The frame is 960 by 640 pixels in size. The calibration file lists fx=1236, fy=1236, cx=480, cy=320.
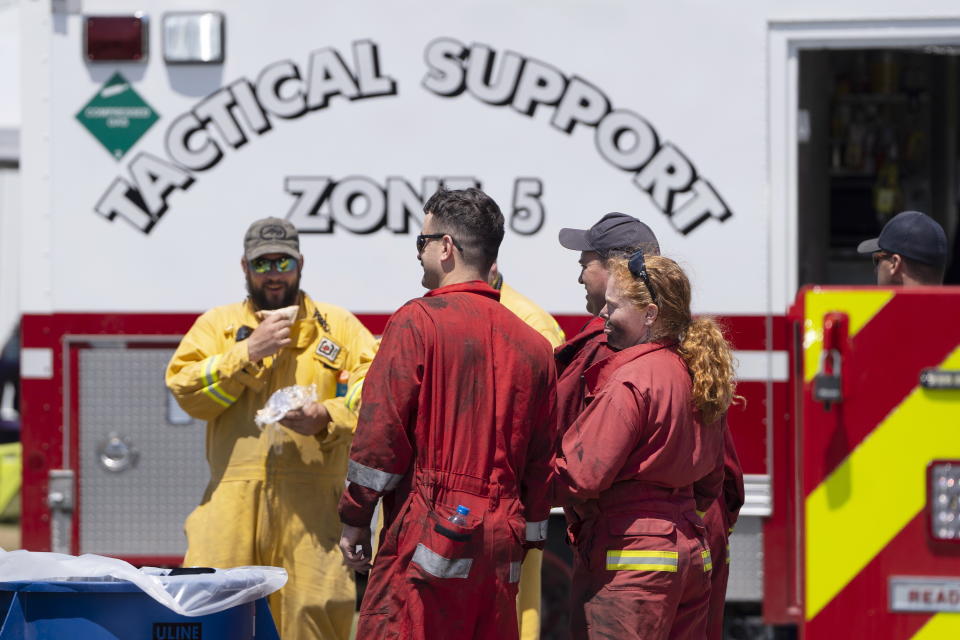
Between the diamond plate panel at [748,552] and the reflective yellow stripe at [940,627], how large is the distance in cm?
122

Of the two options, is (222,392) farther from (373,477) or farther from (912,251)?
(912,251)

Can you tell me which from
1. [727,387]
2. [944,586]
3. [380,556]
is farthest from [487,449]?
[944,586]

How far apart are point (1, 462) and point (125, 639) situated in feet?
19.3

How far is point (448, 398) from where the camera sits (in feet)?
9.78

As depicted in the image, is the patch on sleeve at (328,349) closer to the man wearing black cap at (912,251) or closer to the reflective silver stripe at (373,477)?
the reflective silver stripe at (373,477)

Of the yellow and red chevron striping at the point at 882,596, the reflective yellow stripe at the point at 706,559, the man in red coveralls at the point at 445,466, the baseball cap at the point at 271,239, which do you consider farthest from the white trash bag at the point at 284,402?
the yellow and red chevron striping at the point at 882,596

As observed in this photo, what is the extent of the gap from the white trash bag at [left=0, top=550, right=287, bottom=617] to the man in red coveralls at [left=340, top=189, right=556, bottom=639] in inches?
12.3

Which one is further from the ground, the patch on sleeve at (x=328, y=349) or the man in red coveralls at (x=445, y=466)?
the patch on sleeve at (x=328, y=349)

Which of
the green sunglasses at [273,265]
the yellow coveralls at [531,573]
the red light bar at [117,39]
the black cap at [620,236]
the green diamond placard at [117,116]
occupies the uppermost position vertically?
the red light bar at [117,39]

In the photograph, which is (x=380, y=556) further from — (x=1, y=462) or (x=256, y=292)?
(x=1, y=462)

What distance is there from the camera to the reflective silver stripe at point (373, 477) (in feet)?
9.81

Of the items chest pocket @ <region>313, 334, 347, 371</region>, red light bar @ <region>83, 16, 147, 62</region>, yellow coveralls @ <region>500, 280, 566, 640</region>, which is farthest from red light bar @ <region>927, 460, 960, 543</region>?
red light bar @ <region>83, 16, 147, 62</region>

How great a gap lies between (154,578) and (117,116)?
2.08 meters

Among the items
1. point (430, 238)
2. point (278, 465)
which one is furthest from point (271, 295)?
point (430, 238)
